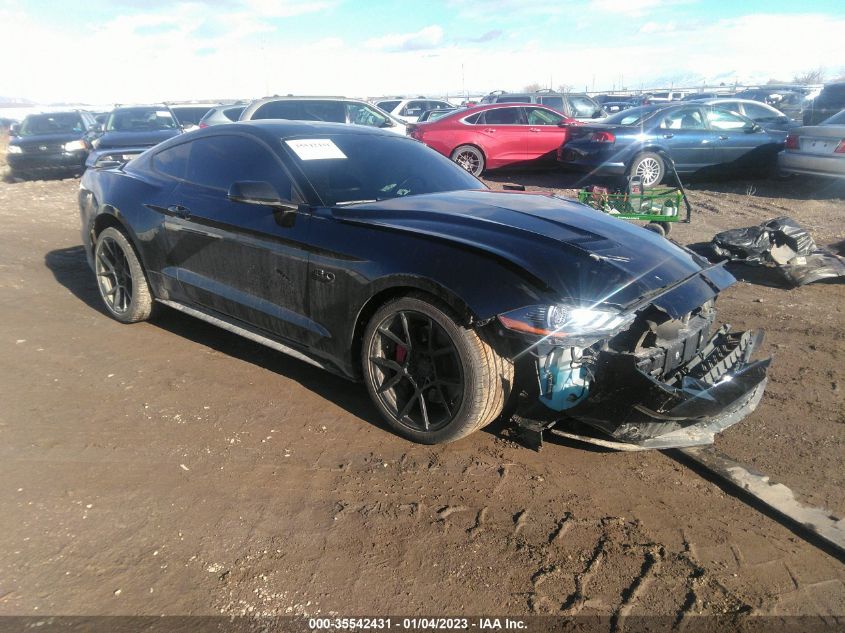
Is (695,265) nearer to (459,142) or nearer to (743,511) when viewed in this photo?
(743,511)

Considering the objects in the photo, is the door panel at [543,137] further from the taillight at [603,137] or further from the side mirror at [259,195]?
the side mirror at [259,195]

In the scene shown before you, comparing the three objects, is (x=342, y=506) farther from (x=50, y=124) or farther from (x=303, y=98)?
(x=50, y=124)

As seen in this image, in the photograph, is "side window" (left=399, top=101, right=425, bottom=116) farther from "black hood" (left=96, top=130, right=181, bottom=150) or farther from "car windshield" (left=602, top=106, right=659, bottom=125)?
"car windshield" (left=602, top=106, right=659, bottom=125)

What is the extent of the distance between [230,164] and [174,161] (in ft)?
2.34

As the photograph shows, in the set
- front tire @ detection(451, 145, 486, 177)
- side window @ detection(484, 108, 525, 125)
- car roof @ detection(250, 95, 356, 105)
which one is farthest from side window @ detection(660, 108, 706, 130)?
car roof @ detection(250, 95, 356, 105)

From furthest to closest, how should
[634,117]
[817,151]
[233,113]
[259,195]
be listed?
[233,113], [634,117], [817,151], [259,195]

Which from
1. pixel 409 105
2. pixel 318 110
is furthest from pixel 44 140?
pixel 409 105

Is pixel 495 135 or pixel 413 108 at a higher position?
pixel 413 108

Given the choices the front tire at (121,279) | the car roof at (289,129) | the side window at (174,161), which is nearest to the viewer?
the car roof at (289,129)

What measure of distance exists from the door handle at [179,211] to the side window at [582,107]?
1457 cm

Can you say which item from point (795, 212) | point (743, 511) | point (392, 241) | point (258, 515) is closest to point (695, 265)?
point (743, 511)

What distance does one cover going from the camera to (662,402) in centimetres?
267

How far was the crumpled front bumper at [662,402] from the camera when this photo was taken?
2693mm

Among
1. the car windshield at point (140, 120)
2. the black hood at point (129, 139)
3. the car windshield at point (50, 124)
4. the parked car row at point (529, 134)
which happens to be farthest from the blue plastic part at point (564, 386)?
the car windshield at point (50, 124)
